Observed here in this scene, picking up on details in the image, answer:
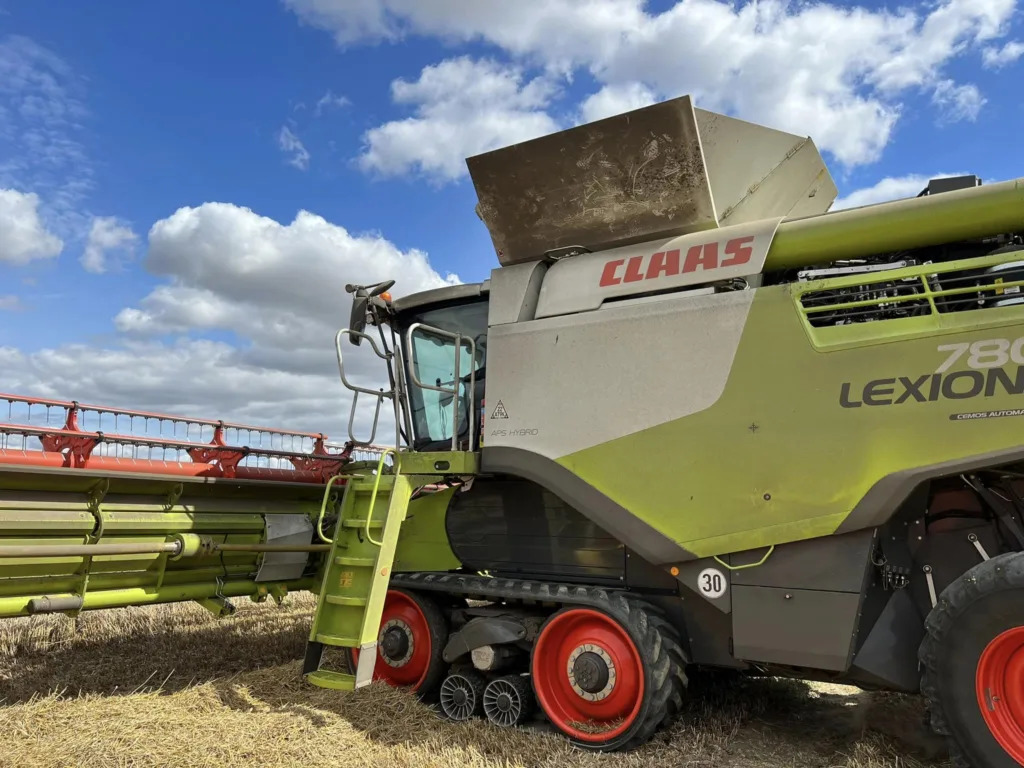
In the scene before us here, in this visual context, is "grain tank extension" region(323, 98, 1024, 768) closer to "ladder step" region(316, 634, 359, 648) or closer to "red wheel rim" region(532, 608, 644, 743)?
"red wheel rim" region(532, 608, 644, 743)

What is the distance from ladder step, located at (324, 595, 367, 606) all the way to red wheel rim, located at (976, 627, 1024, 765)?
329 centimetres

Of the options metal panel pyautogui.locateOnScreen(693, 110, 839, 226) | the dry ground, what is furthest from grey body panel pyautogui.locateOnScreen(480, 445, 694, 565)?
metal panel pyautogui.locateOnScreen(693, 110, 839, 226)

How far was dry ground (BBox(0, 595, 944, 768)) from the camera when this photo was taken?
3812 mm

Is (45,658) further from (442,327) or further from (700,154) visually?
(700,154)

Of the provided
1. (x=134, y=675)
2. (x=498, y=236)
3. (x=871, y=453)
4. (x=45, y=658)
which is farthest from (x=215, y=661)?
(x=871, y=453)

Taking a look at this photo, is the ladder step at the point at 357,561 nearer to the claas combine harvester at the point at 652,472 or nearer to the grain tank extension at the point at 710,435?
the claas combine harvester at the point at 652,472

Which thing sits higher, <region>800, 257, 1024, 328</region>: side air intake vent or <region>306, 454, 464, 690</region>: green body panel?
<region>800, 257, 1024, 328</region>: side air intake vent

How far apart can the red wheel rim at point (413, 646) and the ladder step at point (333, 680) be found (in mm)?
312

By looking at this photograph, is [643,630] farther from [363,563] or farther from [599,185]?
[599,185]

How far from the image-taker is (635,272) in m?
4.54

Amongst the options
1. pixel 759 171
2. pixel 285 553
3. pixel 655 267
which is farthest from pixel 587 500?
pixel 285 553

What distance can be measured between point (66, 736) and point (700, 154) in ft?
15.4

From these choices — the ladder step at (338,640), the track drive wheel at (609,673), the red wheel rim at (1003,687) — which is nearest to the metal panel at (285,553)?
the ladder step at (338,640)

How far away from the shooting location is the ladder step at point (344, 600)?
15.7 ft
